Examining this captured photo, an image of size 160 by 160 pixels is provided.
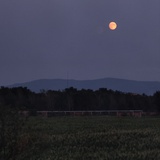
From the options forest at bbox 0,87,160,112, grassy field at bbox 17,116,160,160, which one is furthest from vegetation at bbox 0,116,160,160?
forest at bbox 0,87,160,112

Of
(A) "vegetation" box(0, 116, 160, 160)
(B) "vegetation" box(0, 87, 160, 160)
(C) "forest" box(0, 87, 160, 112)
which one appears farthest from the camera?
(C) "forest" box(0, 87, 160, 112)

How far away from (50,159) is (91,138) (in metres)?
6.21

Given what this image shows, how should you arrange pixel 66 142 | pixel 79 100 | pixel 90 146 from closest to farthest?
pixel 90 146, pixel 66 142, pixel 79 100

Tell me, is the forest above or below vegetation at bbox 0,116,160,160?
above

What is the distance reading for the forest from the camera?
61812 mm

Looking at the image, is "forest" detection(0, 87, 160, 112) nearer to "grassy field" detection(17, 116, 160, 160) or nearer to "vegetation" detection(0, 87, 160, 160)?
"vegetation" detection(0, 87, 160, 160)

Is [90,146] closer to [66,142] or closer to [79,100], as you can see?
[66,142]

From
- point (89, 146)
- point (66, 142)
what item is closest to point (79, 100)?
point (66, 142)

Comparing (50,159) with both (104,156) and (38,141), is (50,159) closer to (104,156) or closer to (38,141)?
(104,156)

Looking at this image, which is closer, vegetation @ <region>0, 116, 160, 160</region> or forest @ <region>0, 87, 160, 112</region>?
vegetation @ <region>0, 116, 160, 160</region>

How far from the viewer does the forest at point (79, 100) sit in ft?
203

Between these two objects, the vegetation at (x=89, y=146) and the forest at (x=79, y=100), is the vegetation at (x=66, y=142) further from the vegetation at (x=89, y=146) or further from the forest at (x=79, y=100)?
the forest at (x=79, y=100)

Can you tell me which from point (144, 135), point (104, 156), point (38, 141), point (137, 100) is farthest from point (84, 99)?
point (38, 141)

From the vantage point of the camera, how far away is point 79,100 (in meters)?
64.8
